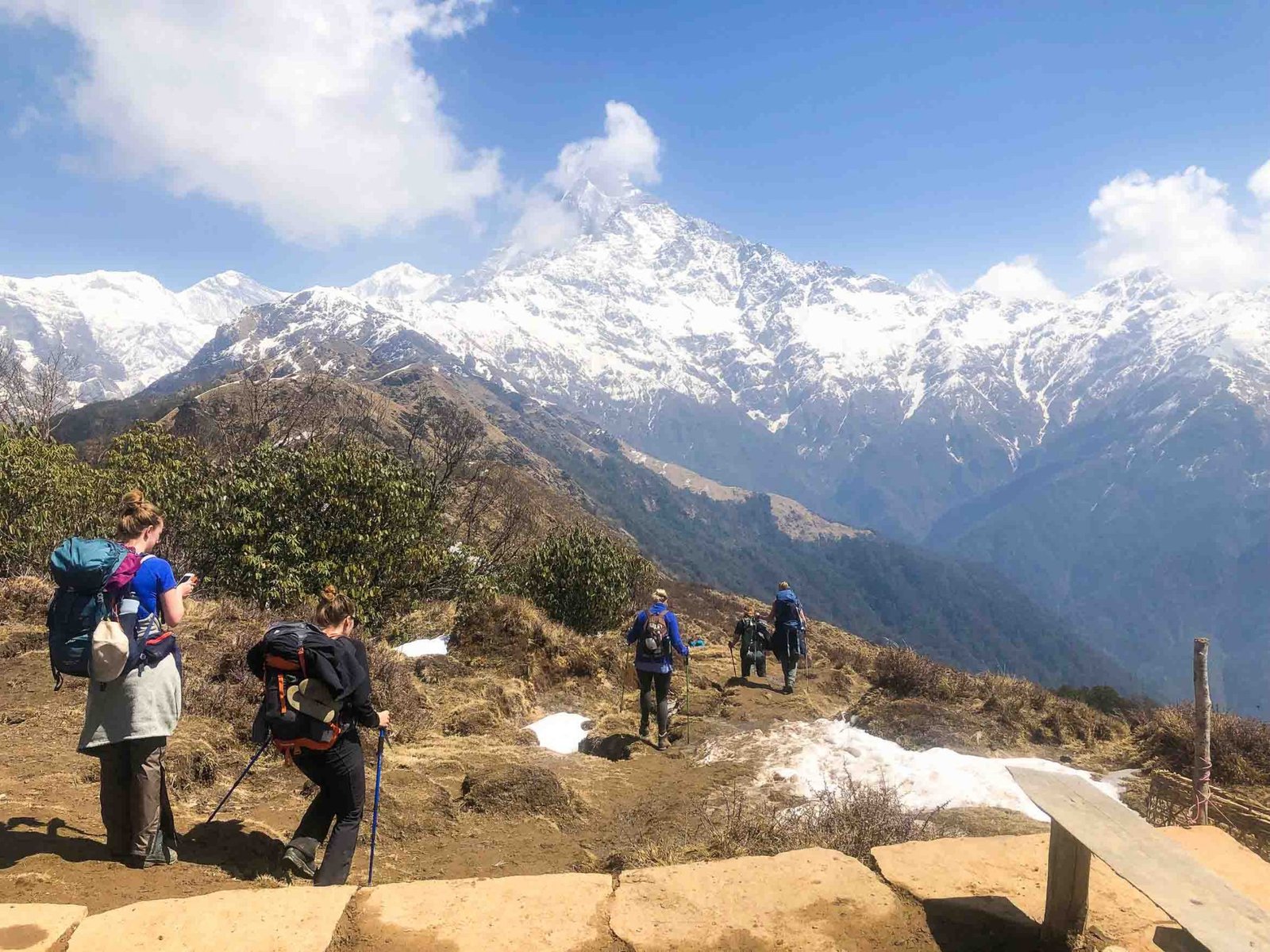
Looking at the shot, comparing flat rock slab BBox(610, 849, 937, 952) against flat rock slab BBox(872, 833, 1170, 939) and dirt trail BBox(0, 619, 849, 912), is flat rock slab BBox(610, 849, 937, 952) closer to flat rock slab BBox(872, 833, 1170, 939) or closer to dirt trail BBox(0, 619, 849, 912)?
flat rock slab BBox(872, 833, 1170, 939)

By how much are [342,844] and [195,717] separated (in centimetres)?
419

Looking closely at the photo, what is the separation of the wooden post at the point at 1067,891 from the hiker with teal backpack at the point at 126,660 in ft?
18.2

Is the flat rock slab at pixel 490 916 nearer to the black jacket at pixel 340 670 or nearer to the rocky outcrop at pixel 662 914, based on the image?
the rocky outcrop at pixel 662 914

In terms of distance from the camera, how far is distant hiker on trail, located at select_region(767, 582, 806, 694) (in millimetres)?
14398

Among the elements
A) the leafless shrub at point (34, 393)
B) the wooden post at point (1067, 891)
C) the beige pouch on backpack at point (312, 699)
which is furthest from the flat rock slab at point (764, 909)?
the leafless shrub at point (34, 393)

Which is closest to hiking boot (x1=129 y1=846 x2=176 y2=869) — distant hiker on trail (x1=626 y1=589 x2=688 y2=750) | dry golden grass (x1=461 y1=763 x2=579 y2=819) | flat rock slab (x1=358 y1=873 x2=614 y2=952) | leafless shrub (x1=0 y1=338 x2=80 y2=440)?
flat rock slab (x1=358 y1=873 x2=614 y2=952)

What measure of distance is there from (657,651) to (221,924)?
705cm

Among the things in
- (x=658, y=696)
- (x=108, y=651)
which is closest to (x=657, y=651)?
(x=658, y=696)

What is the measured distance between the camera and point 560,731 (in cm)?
1119

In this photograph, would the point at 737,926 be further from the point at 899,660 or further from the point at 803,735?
the point at 899,660

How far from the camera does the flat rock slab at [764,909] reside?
3766mm

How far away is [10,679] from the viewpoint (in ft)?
29.5

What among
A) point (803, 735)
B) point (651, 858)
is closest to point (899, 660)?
point (803, 735)

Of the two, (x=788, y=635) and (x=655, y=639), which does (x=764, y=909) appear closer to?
(x=655, y=639)
